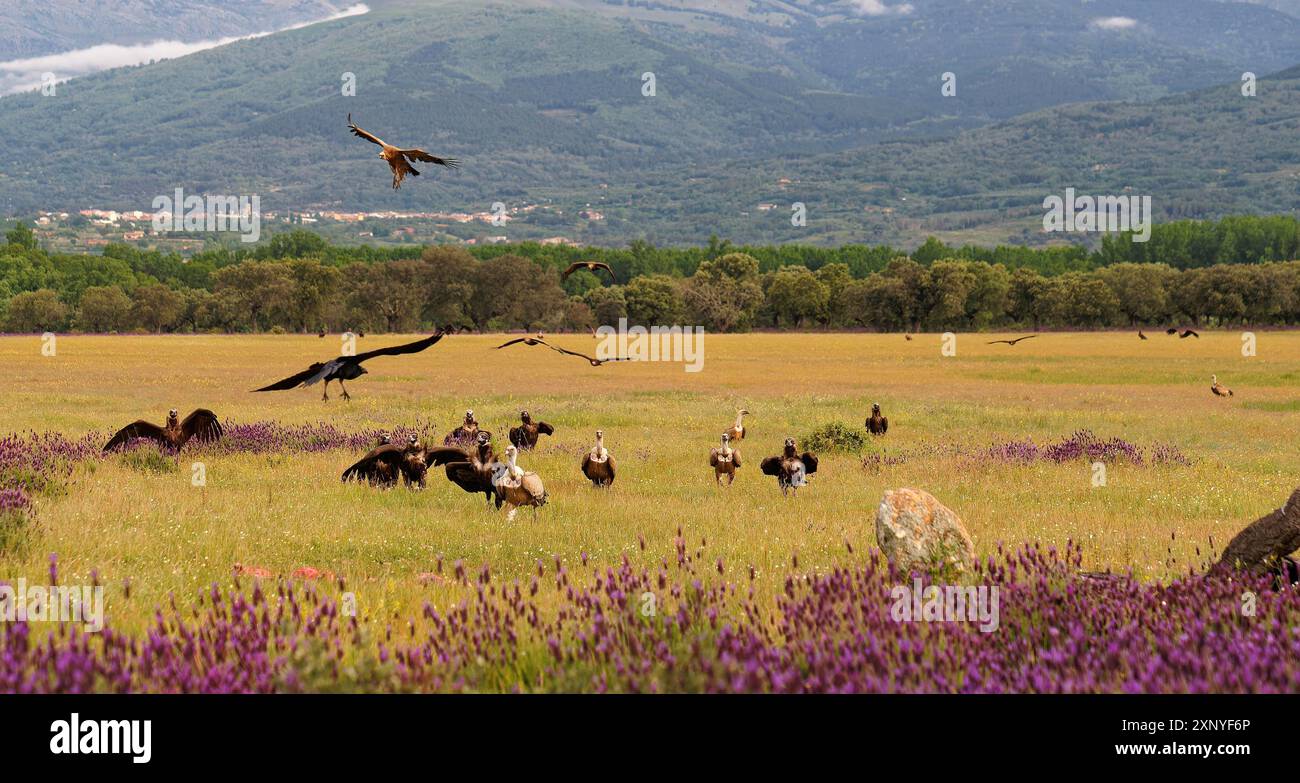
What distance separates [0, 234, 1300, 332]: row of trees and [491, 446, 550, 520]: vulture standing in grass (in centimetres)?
12414

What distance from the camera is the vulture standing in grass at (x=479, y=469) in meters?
13.5

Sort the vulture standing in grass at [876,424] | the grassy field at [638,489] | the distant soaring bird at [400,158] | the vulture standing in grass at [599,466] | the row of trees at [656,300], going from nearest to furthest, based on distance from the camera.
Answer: the distant soaring bird at [400,158], the grassy field at [638,489], the vulture standing in grass at [599,466], the vulture standing in grass at [876,424], the row of trees at [656,300]

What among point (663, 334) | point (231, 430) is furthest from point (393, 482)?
point (663, 334)

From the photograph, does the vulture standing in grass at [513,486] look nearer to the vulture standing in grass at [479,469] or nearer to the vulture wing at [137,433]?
the vulture standing in grass at [479,469]

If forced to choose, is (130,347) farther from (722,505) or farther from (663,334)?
(722,505)

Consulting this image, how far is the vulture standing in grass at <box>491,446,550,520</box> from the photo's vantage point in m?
13.0

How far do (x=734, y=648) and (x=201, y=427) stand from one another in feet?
54.0

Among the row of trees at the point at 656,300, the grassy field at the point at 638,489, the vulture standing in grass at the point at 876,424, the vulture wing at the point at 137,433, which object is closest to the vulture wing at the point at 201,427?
the grassy field at the point at 638,489

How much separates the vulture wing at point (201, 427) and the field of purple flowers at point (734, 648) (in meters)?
12.1

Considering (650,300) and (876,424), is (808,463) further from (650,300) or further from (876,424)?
(650,300)

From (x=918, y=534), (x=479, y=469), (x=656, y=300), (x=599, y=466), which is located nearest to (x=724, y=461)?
(x=599, y=466)

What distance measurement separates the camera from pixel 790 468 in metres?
15.8

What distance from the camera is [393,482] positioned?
16.0m
